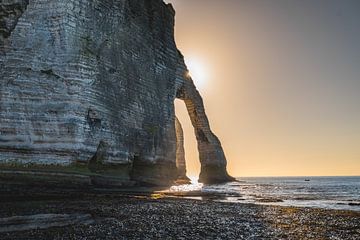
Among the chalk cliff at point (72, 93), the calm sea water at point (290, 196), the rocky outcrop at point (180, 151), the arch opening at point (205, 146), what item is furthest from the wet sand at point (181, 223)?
the rocky outcrop at point (180, 151)

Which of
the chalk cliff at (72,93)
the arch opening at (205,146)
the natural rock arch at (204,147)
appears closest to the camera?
the chalk cliff at (72,93)

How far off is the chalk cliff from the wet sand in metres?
7.22

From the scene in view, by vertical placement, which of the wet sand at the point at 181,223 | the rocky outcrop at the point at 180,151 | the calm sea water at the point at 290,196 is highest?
the rocky outcrop at the point at 180,151

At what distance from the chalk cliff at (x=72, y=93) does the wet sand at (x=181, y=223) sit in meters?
7.22

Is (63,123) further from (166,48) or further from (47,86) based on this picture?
(166,48)

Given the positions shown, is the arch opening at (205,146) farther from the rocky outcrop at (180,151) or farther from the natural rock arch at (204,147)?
the rocky outcrop at (180,151)

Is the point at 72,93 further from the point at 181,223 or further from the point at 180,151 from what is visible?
the point at 180,151

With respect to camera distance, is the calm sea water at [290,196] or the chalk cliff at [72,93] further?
the chalk cliff at [72,93]

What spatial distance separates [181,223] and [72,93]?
15.3 metres

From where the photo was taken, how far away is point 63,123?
2352 cm

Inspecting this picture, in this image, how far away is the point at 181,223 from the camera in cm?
1155

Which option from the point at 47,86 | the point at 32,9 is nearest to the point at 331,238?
the point at 47,86

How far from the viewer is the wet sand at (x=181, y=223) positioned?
9562 millimetres

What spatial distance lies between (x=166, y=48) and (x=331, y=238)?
35361 mm
